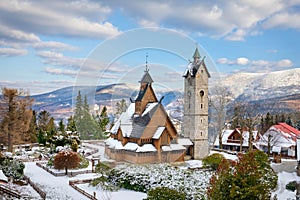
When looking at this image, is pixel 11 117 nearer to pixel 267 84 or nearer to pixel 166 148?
pixel 166 148

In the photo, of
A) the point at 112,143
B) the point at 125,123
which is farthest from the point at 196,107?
the point at 112,143

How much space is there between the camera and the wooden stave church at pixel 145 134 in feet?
67.6

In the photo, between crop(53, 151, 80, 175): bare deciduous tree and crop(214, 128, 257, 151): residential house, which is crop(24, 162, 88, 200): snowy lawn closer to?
crop(53, 151, 80, 175): bare deciduous tree

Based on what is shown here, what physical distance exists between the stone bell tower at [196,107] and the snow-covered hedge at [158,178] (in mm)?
8470

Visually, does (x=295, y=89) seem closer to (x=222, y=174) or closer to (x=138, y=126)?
(x=138, y=126)

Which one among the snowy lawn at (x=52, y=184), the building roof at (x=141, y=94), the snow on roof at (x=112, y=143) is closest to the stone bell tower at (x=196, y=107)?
the building roof at (x=141, y=94)

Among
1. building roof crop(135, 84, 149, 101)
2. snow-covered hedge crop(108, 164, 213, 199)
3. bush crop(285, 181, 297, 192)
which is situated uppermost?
building roof crop(135, 84, 149, 101)

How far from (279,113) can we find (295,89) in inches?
180

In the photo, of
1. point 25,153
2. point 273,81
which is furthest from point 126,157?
point 273,81

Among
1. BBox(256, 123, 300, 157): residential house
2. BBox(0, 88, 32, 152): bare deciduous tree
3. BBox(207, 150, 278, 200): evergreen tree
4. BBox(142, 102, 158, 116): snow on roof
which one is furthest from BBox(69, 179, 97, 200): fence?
BBox(256, 123, 300, 157): residential house

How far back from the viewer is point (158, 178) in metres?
16.7

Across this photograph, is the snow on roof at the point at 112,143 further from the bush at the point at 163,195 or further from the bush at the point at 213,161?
the bush at the point at 163,195

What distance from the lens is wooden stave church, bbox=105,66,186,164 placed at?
20609 mm

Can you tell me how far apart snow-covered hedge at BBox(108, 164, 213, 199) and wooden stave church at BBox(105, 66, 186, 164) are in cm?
249
